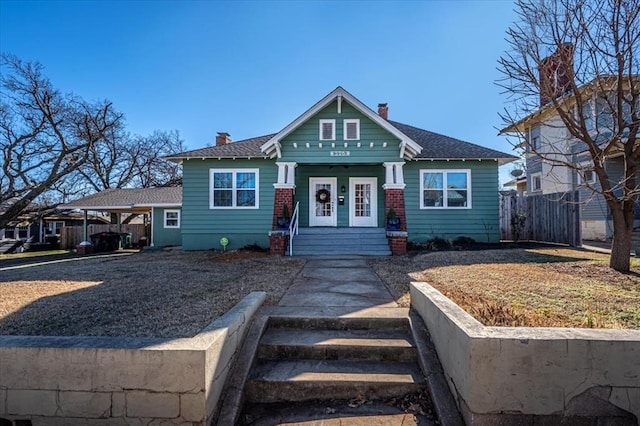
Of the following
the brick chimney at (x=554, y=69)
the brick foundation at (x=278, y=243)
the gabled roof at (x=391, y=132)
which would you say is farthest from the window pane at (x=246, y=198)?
the brick chimney at (x=554, y=69)

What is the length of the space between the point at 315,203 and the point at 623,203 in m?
9.45

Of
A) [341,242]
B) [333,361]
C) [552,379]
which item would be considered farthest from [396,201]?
[552,379]

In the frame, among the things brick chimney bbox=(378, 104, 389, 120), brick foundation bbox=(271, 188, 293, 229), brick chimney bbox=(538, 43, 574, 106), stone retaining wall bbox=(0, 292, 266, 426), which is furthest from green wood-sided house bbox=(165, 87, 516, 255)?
stone retaining wall bbox=(0, 292, 266, 426)

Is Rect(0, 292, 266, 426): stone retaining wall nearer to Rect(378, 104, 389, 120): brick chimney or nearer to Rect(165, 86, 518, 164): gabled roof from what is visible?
Rect(165, 86, 518, 164): gabled roof

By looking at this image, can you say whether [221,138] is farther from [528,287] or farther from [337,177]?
[528,287]

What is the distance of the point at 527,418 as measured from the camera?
2387 mm

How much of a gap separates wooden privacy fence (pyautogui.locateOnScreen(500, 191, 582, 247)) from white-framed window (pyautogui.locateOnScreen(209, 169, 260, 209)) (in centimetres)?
1043

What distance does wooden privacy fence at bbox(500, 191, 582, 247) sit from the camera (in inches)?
463

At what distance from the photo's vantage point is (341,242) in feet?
37.7

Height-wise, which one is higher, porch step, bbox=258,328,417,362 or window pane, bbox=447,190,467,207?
window pane, bbox=447,190,467,207

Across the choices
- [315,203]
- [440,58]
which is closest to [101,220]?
[315,203]

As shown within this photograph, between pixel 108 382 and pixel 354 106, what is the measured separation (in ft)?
35.5

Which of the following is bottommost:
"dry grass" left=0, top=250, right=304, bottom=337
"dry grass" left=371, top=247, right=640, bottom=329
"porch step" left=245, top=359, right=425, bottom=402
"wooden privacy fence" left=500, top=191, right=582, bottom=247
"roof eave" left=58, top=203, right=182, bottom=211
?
"porch step" left=245, top=359, right=425, bottom=402

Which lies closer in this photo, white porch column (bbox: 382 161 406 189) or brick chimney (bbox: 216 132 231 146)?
white porch column (bbox: 382 161 406 189)
